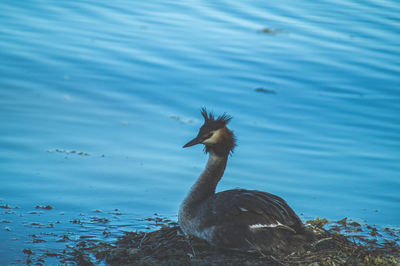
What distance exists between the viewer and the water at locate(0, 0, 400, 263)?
827cm

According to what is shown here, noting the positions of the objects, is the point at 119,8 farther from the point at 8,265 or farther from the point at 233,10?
the point at 8,265

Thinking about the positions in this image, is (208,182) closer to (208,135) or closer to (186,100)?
(208,135)

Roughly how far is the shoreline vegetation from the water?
61 centimetres

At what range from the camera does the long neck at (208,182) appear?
6617 mm

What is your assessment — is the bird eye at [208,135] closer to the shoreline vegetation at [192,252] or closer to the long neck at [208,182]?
the long neck at [208,182]

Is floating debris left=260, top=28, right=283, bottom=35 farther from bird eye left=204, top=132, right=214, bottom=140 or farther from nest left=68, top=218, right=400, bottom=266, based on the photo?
nest left=68, top=218, right=400, bottom=266

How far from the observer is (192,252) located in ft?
20.0

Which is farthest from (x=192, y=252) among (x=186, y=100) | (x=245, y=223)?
(x=186, y=100)

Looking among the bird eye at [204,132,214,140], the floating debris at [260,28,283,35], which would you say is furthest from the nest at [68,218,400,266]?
the floating debris at [260,28,283,35]

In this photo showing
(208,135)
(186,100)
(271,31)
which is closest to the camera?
(208,135)

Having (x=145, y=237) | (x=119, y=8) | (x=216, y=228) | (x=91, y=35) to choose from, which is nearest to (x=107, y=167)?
(x=145, y=237)

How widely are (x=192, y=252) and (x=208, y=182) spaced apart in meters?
0.87

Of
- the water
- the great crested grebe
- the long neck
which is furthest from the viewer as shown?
the water

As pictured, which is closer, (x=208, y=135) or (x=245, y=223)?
(x=245, y=223)
